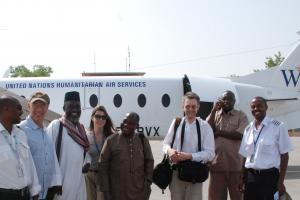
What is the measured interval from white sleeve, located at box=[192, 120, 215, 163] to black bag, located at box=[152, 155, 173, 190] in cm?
39

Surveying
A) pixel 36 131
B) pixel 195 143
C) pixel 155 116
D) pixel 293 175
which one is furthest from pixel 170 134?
pixel 155 116

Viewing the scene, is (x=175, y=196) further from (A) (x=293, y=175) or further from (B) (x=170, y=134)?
(A) (x=293, y=175)

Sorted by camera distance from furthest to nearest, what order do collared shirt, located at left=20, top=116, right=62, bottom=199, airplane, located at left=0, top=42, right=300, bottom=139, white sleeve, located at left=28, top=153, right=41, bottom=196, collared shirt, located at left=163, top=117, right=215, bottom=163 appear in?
1. airplane, located at left=0, top=42, right=300, bottom=139
2. collared shirt, located at left=163, top=117, right=215, bottom=163
3. collared shirt, located at left=20, top=116, right=62, bottom=199
4. white sleeve, located at left=28, top=153, right=41, bottom=196

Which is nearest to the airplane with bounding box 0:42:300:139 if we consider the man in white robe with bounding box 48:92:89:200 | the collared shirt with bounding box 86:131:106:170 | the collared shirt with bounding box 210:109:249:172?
the collared shirt with bounding box 210:109:249:172

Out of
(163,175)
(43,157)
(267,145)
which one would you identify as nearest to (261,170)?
(267,145)

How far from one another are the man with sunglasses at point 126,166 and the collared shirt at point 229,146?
131cm

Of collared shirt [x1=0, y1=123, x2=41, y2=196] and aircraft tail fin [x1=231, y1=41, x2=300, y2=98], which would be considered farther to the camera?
aircraft tail fin [x1=231, y1=41, x2=300, y2=98]

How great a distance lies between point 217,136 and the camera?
Answer: 7812mm

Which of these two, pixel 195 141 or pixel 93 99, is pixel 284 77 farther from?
pixel 195 141

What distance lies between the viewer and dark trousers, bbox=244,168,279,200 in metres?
6.65

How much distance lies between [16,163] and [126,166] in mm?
1808

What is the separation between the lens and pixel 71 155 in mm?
6434

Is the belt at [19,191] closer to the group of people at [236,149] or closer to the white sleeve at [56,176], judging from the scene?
the white sleeve at [56,176]

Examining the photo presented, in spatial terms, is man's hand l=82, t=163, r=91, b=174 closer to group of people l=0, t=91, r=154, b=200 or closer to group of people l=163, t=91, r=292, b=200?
group of people l=0, t=91, r=154, b=200
